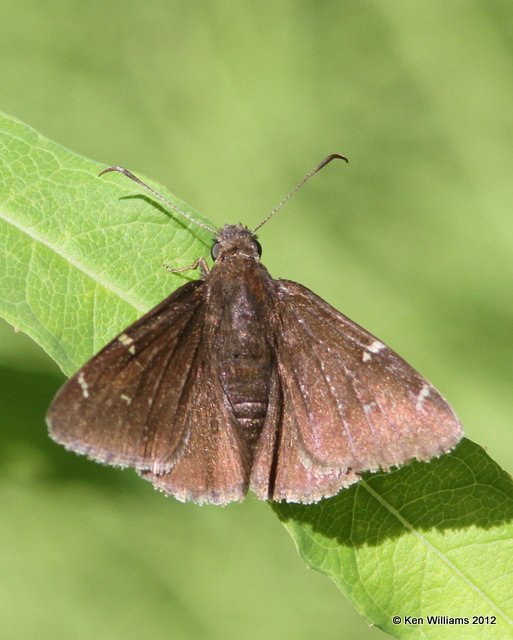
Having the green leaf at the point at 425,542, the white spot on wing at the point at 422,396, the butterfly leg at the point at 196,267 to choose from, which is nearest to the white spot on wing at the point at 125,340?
the butterfly leg at the point at 196,267

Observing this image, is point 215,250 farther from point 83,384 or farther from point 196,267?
point 83,384

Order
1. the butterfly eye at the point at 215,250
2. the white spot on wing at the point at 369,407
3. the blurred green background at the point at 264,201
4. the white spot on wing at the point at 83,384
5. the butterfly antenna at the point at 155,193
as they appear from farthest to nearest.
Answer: the blurred green background at the point at 264,201 → the butterfly eye at the point at 215,250 → the white spot on wing at the point at 369,407 → the butterfly antenna at the point at 155,193 → the white spot on wing at the point at 83,384

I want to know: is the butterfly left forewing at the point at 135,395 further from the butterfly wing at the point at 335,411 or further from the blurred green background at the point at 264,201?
the blurred green background at the point at 264,201

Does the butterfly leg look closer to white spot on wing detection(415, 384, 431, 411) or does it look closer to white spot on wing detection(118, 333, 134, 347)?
white spot on wing detection(118, 333, 134, 347)

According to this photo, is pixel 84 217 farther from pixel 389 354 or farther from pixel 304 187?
pixel 304 187

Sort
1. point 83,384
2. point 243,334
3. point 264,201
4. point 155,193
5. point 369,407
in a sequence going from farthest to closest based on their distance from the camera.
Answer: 1. point 264,201
2. point 243,334
3. point 369,407
4. point 155,193
5. point 83,384

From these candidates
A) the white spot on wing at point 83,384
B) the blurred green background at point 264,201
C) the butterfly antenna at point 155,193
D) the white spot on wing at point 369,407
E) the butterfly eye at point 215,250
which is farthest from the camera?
the blurred green background at point 264,201

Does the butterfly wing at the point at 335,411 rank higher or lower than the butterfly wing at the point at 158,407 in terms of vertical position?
higher

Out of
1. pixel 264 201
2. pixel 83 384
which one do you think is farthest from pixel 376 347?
pixel 264 201
